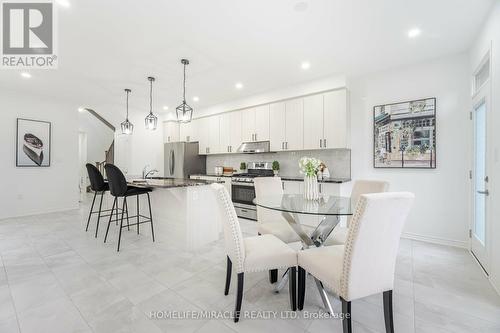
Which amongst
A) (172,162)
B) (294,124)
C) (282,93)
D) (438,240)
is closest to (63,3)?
(282,93)

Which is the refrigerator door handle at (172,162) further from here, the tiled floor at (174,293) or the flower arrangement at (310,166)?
the flower arrangement at (310,166)

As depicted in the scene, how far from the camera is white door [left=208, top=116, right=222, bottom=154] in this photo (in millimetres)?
5750

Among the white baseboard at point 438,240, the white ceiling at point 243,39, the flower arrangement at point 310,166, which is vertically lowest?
the white baseboard at point 438,240

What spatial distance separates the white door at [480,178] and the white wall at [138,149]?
670cm

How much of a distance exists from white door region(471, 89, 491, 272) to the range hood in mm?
3133

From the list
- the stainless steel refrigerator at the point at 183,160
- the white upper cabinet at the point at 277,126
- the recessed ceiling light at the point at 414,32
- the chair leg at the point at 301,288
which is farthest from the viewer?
the stainless steel refrigerator at the point at 183,160

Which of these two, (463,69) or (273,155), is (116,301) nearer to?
(273,155)

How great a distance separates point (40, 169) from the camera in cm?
513

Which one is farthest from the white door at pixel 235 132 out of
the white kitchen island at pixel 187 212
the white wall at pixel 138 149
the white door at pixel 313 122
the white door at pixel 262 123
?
the white wall at pixel 138 149

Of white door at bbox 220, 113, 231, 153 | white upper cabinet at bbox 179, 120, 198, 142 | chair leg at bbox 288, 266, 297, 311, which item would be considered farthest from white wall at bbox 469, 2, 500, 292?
white upper cabinet at bbox 179, 120, 198, 142

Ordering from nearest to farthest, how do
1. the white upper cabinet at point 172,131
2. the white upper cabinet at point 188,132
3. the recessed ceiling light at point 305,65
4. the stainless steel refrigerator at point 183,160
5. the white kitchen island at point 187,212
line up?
the white kitchen island at point 187,212, the recessed ceiling light at point 305,65, the stainless steel refrigerator at point 183,160, the white upper cabinet at point 188,132, the white upper cabinet at point 172,131

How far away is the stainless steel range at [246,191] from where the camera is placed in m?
4.64

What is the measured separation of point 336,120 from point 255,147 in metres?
1.79

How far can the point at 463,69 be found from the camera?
3.11 meters
